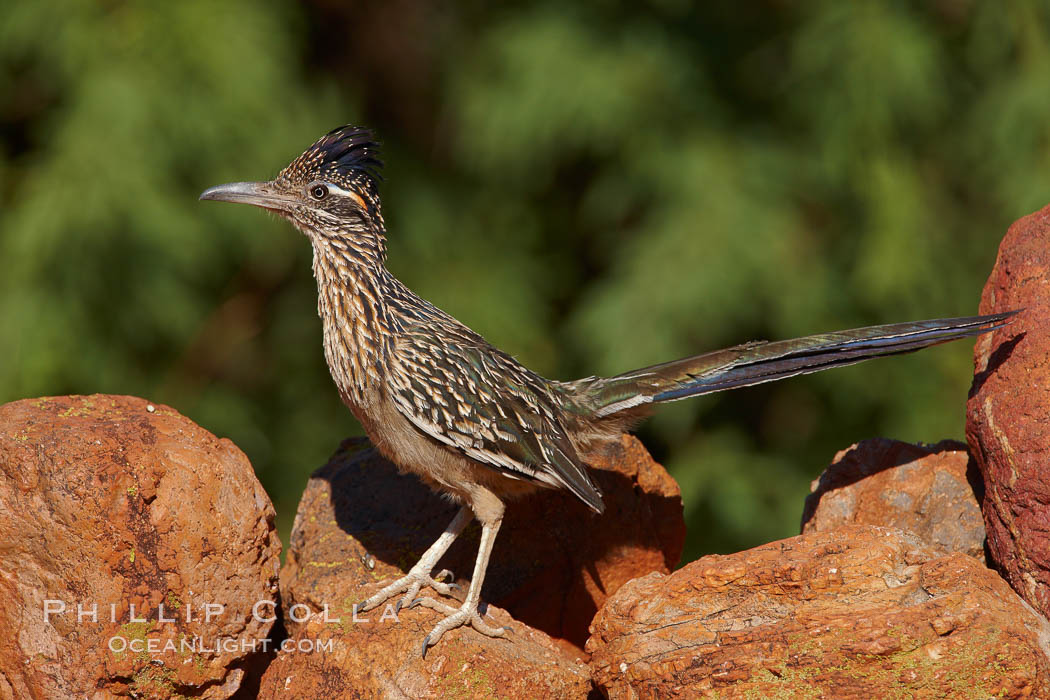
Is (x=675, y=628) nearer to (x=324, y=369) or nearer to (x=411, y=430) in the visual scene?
(x=411, y=430)

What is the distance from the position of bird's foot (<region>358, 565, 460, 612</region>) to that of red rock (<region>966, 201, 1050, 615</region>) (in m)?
2.32

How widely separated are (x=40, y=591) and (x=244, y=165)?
6084 millimetres

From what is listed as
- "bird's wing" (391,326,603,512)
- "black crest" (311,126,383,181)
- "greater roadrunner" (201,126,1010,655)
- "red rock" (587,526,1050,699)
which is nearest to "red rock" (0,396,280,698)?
"greater roadrunner" (201,126,1010,655)

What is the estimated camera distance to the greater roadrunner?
15.4ft

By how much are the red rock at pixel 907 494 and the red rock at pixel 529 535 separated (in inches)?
33.7

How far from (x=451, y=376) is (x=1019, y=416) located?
241 centimetres

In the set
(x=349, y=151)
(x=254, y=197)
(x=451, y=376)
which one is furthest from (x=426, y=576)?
(x=349, y=151)

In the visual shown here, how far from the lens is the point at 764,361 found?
4844 mm

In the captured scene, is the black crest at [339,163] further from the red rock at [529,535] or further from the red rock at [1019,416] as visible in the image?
the red rock at [1019,416]

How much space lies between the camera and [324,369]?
10906mm

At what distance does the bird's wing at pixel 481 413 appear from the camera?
471 centimetres

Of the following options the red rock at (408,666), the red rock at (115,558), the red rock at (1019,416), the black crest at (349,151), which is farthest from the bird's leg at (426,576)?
the red rock at (1019,416)

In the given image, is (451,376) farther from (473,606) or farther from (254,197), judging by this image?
(254,197)

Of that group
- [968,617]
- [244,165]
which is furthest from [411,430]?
[244,165]
